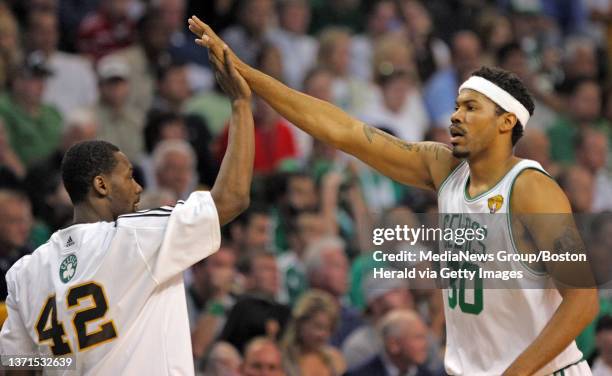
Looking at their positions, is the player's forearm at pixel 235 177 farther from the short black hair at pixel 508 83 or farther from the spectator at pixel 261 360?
the spectator at pixel 261 360

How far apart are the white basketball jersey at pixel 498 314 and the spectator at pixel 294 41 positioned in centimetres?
622

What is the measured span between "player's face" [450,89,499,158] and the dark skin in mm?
1016

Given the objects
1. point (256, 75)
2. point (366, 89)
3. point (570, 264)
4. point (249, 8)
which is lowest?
point (570, 264)

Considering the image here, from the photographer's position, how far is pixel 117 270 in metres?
4.78

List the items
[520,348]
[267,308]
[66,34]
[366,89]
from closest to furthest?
[520,348], [267,308], [66,34], [366,89]

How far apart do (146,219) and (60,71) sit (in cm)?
556

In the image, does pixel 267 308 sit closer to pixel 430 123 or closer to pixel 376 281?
pixel 376 281

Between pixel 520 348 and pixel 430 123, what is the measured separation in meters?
6.53

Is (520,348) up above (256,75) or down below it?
below

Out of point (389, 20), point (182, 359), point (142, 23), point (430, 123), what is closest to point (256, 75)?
point (182, 359)

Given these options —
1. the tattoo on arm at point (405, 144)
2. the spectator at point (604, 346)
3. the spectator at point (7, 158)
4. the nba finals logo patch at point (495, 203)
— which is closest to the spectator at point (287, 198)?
the spectator at point (7, 158)

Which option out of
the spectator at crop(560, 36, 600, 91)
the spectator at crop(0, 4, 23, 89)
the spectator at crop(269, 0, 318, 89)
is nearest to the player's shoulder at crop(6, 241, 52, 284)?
the spectator at crop(0, 4, 23, 89)

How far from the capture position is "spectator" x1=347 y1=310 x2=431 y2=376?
7.75 m

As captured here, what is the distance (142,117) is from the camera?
10.1 meters
